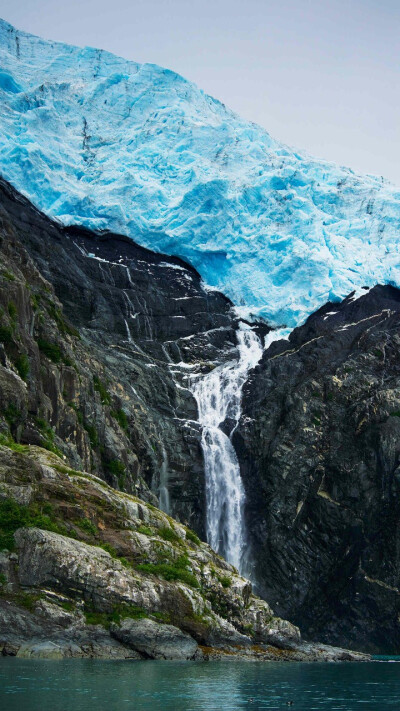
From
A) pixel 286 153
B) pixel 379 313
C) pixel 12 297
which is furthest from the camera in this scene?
pixel 286 153

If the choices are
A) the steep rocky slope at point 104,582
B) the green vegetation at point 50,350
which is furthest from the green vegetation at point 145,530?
the green vegetation at point 50,350

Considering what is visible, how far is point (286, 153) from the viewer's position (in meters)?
93.1

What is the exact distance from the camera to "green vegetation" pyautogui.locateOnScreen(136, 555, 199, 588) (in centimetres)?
3762

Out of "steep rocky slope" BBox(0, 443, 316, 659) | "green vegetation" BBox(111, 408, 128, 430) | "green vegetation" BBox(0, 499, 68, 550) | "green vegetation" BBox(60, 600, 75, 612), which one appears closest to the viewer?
"steep rocky slope" BBox(0, 443, 316, 659)

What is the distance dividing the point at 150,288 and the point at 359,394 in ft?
76.6

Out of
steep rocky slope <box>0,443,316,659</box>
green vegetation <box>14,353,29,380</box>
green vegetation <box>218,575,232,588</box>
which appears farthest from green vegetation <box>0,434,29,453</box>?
green vegetation <box>218,575,232,588</box>

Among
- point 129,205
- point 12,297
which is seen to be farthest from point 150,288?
point 12,297

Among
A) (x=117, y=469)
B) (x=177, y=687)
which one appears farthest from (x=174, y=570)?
(x=117, y=469)

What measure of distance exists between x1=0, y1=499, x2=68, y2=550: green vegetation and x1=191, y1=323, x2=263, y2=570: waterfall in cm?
2944

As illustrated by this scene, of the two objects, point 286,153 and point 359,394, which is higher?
point 286,153

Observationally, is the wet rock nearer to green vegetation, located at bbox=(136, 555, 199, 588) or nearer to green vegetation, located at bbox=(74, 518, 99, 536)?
green vegetation, located at bbox=(136, 555, 199, 588)

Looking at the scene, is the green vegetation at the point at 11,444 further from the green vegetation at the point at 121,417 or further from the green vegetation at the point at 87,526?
the green vegetation at the point at 121,417

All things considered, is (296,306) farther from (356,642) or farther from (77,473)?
(77,473)

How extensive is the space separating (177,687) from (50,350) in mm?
30711
